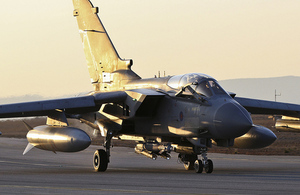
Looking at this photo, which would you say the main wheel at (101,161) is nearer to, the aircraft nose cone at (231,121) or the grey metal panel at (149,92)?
the grey metal panel at (149,92)

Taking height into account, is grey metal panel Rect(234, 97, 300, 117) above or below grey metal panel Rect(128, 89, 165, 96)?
below

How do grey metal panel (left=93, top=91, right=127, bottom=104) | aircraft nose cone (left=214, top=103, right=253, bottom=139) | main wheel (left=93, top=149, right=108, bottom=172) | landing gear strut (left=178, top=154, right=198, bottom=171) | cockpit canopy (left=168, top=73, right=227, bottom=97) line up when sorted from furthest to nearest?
landing gear strut (left=178, top=154, right=198, bottom=171) < main wheel (left=93, top=149, right=108, bottom=172) < grey metal panel (left=93, top=91, right=127, bottom=104) < cockpit canopy (left=168, top=73, right=227, bottom=97) < aircraft nose cone (left=214, top=103, right=253, bottom=139)

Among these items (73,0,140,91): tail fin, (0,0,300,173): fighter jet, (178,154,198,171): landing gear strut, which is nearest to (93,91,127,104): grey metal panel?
(0,0,300,173): fighter jet

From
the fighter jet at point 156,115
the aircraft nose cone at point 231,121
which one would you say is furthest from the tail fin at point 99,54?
the aircraft nose cone at point 231,121

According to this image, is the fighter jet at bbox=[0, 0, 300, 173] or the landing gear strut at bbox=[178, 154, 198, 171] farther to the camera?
the landing gear strut at bbox=[178, 154, 198, 171]

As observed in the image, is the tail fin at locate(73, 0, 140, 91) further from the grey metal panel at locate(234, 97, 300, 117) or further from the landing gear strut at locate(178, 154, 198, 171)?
the grey metal panel at locate(234, 97, 300, 117)

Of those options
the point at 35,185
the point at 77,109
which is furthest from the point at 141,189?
the point at 77,109

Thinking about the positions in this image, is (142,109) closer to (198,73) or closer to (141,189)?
(198,73)

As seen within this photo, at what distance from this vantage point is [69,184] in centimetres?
1266

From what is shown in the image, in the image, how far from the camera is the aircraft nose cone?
1555cm

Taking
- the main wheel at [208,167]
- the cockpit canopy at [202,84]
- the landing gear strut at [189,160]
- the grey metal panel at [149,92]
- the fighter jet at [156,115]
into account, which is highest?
the cockpit canopy at [202,84]

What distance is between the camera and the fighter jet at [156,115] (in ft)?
53.1

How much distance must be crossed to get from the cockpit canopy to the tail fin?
3.72m

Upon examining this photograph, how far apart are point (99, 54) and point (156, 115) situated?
4783mm
